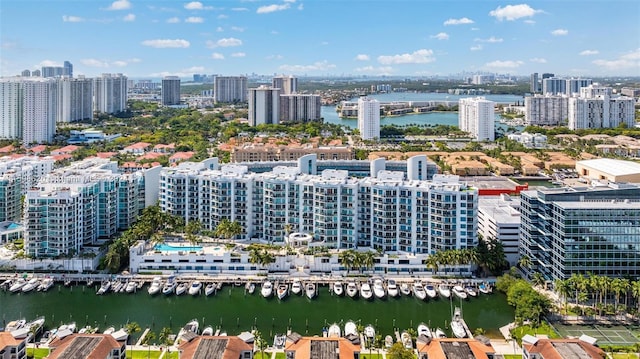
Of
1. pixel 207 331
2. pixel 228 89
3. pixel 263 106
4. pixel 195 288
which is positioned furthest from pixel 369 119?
pixel 228 89

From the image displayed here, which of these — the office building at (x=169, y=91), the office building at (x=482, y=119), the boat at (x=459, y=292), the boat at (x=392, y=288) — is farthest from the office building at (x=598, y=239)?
the office building at (x=169, y=91)

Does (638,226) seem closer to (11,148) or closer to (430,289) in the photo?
(430,289)

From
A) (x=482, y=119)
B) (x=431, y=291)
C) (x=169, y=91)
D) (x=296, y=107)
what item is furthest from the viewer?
(x=169, y=91)

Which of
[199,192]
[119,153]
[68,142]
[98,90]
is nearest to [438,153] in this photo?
[119,153]

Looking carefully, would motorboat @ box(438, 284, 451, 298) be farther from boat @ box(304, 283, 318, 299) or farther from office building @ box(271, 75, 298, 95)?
office building @ box(271, 75, 298, 95)

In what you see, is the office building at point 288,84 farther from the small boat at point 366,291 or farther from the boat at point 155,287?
the small boat at point 366,291

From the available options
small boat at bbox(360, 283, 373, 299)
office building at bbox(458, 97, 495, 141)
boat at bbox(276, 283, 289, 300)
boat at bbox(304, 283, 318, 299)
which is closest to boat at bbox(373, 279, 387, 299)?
small boat at bbox(360, 283, 373, 299)

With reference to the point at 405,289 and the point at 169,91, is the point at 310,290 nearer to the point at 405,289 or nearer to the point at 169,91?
the point at 405,289
